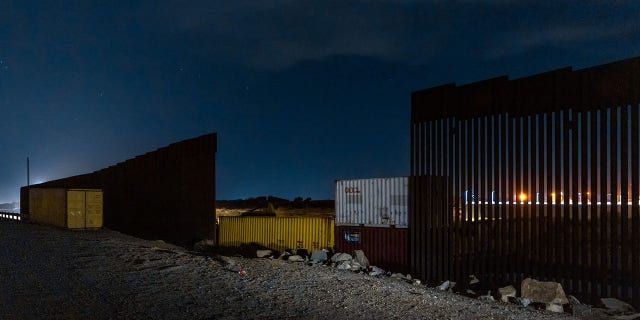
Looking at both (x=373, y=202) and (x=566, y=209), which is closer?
(x=566, y=209)

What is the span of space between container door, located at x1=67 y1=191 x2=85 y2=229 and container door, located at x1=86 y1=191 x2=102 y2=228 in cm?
42

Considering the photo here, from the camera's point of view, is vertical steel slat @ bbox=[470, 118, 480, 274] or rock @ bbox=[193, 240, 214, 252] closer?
vertical steel slat @ bbox=[470, 118, 480, 274]

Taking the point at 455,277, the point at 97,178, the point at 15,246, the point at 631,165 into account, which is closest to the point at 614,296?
the point at 631,165

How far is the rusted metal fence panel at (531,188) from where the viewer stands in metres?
17.0

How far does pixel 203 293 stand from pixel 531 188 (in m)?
12.1

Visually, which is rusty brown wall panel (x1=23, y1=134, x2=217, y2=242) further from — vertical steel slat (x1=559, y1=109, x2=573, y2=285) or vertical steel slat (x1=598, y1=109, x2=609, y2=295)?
vertical steel slat (x1=598, y1=109, x2=609, y2=295)

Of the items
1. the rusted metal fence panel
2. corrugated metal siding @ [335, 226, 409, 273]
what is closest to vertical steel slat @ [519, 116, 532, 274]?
the rusted metal fence panel

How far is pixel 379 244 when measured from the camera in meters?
24.8

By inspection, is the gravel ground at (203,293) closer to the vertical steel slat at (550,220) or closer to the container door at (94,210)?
the vertical steel slat at (550,220)

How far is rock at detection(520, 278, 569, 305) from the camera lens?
1670cm

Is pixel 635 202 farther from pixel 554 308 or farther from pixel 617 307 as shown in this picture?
pixel 554 308

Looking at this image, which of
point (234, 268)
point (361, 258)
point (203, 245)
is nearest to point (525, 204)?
point (361, 258)

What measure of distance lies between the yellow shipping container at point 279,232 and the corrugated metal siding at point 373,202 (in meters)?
1.37

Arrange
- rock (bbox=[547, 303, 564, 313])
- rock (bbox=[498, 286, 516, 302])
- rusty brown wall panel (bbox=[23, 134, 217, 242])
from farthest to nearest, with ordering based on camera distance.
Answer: rusty brown wall panel (bbox=[23, 134, 217, 242]), rock (bbox=[498, 286, 516, 302]), rock (bbox=[547, 303, 564, 313])
